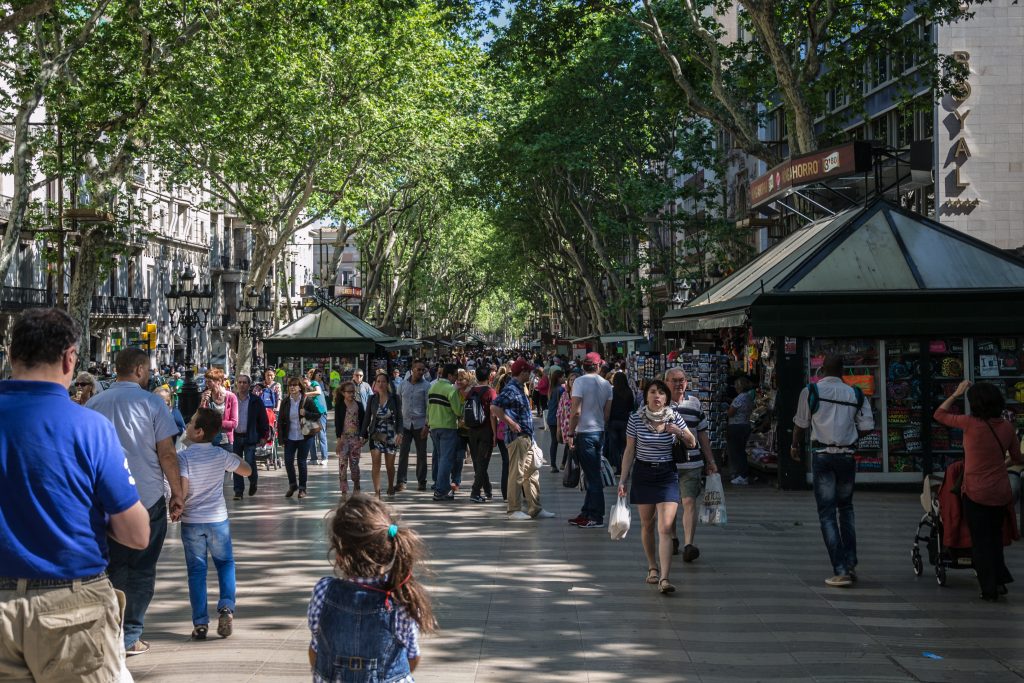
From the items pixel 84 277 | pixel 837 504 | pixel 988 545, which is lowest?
pixel 988 545

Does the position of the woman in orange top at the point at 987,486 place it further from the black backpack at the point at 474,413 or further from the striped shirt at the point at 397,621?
the black backpack at the point at 474,413

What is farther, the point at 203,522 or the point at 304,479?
the point at 304,479

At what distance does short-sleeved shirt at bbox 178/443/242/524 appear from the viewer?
7996 millimetres

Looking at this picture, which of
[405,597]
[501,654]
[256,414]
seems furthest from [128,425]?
[256,414]

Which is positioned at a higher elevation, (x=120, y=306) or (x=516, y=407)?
(x=120, y=306)

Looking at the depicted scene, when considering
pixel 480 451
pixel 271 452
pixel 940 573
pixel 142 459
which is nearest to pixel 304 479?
pixel 480 451

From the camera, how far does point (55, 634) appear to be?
397 cm

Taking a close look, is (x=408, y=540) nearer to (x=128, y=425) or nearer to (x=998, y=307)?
(x=128, y=425)

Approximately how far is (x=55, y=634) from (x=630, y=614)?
17.2 feet

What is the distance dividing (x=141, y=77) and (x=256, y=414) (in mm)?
9713

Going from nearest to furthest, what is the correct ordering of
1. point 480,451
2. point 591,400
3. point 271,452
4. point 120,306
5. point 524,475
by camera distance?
point 591,400, point 524,475, point 480,451, point 271,452, point 120,306

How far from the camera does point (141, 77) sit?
23.6 meters

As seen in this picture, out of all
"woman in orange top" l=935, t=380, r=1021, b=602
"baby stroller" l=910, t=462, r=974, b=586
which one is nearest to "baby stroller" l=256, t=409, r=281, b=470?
"baby stroller" l=910, t=462, r=974, b=586

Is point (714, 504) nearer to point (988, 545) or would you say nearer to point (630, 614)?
point (630, 614)
